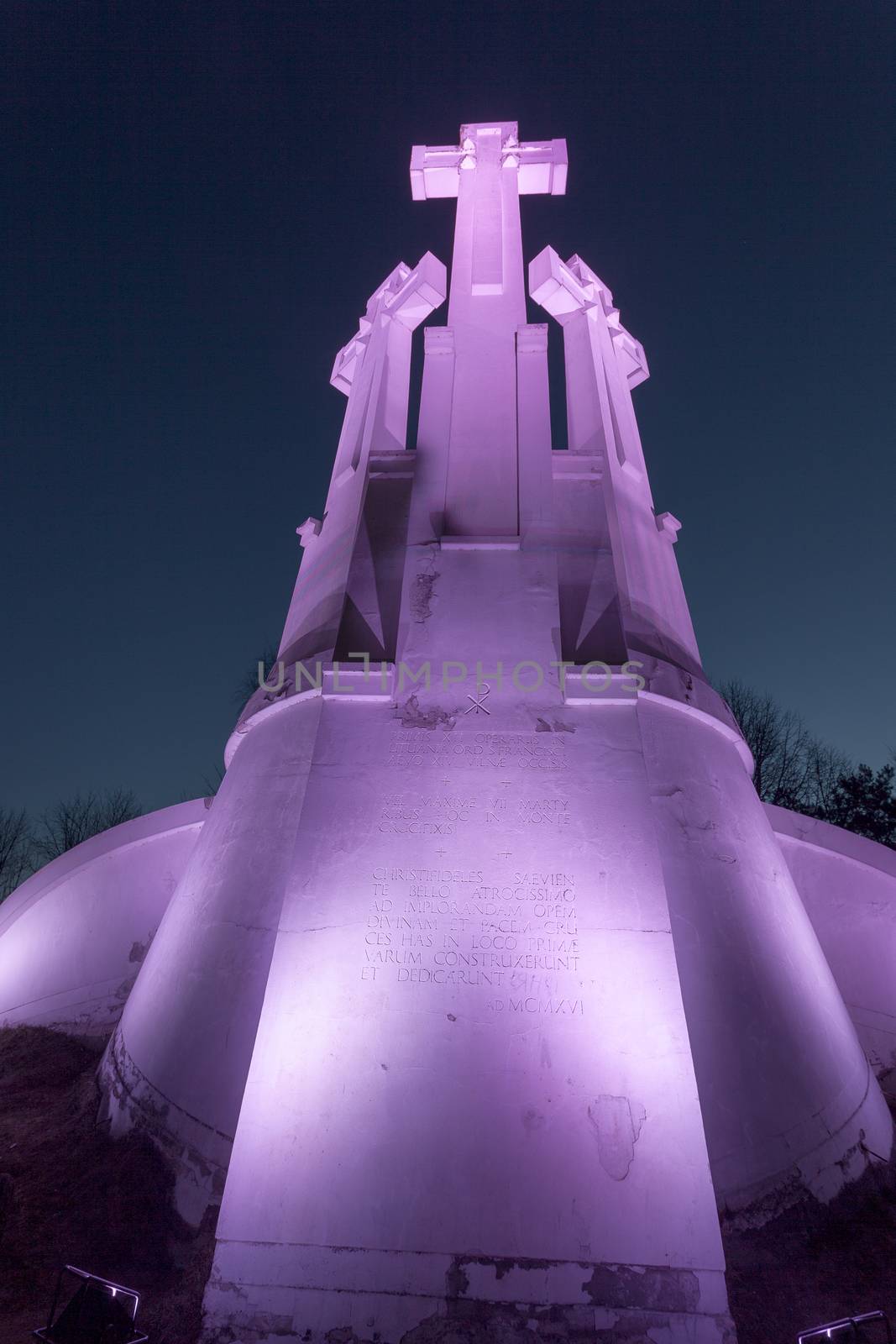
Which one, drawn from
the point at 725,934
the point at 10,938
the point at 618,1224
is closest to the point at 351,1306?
the point at 618,1224

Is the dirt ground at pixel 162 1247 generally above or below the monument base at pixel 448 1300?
below

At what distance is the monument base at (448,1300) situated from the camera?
4547 mm

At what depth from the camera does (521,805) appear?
6.56 m

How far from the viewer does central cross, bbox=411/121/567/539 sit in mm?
9070

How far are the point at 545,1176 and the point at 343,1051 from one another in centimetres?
173

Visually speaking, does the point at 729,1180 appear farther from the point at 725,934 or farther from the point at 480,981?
the point at 480,981

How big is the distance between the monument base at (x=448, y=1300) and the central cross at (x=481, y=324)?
6.87 m

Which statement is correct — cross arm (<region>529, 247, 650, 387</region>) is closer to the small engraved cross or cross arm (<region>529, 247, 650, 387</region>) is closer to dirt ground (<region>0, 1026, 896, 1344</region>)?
the small engraved cross

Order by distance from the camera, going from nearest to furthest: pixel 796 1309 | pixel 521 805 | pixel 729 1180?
pixel 796 1309 → pixel 729 1180 → pixel 521 805

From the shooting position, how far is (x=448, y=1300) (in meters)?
4.66

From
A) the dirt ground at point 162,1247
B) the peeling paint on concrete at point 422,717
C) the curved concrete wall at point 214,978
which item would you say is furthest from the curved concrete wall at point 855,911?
the curved concrete wall at point 214,978

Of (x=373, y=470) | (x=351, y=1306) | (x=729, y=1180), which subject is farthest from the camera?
(x=373, y=470)

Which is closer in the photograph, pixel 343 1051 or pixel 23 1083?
pixel 343 1051

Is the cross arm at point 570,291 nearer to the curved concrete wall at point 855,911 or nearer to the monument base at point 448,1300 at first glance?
the curved concrete wall at point 855,911
